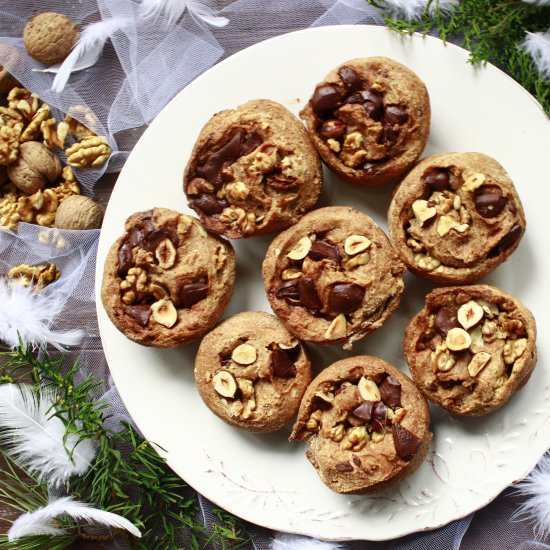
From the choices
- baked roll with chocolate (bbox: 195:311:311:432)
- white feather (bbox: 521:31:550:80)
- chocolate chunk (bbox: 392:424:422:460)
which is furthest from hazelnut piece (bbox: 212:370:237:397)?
white feather (bbox: 521:31:550:80)

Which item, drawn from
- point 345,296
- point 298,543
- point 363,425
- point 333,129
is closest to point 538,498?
point 363,425

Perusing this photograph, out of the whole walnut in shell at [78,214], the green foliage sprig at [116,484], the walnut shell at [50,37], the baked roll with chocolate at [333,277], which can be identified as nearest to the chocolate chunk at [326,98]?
the baked roll with chocolate at [333,277]

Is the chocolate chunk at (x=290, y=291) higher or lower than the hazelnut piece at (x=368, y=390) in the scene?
higher

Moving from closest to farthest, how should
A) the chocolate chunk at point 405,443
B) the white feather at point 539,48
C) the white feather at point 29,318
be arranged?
A: the chocolate chunk at point 405,443 → the white feather at point 539,48 → the white feather at point 29,318

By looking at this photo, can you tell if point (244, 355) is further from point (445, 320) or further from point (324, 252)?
point (445, 320)

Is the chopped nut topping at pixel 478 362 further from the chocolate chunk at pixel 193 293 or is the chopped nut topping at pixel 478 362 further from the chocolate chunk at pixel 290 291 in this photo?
the chocolate chunk at pixel 193 293

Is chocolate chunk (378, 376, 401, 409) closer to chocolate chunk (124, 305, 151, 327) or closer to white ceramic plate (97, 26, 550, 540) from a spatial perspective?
white ceramic plate (97, 26, 550, 540)

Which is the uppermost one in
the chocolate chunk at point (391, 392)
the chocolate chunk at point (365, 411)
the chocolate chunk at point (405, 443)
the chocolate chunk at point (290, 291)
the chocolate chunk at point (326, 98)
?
the chocolate chunk at point (326, 98)

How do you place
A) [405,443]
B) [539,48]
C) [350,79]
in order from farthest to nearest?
[539,48]
[350,79]
[405,443]

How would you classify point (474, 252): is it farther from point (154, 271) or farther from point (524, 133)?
point (154, 271)
